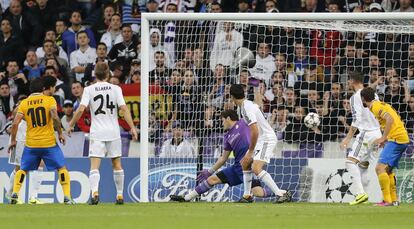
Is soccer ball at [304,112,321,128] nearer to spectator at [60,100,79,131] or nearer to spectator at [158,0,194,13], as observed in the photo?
spectator at [60,100,79,131]

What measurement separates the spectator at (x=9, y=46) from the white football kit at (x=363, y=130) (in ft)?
30.5

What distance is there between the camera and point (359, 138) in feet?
63.1

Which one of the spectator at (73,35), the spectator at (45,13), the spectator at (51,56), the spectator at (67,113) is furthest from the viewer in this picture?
the spectator at (45,13)

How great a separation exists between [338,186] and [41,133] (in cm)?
571

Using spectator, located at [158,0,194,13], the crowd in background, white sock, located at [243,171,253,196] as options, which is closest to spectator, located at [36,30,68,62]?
the crowd in background

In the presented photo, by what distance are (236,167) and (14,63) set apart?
740 centimetres

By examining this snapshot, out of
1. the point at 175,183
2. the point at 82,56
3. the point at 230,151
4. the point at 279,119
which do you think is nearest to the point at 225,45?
the point at 279,119

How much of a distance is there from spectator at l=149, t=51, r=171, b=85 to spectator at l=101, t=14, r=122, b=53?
293cm

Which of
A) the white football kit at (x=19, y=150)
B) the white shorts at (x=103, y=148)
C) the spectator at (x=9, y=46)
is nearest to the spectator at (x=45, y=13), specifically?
the spectator at (x=9, y=46)

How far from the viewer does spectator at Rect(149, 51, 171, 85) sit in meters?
21.8

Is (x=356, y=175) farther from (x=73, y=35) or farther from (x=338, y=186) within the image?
(x=73, y=35)

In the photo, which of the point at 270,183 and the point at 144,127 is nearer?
the point at 270,183

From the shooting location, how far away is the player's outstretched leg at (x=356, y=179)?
61.1 feet

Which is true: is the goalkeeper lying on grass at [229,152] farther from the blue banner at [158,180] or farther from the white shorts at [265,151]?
the blue banner at [158,180]
